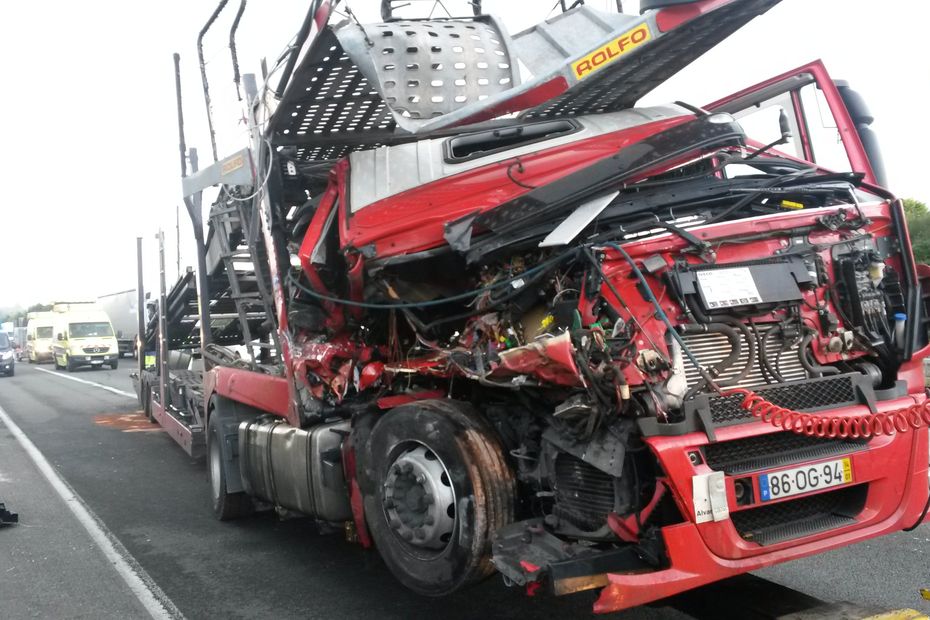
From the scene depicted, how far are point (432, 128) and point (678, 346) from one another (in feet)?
5.39

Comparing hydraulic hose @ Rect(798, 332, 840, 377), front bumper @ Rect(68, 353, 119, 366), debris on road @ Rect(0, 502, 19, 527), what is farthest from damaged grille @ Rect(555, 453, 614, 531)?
front bumper @ Rect(68, 353, 119, 366)

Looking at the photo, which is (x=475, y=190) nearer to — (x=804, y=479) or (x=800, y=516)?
(x=804, y=479)

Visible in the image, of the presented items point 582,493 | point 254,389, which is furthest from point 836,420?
point 254,389

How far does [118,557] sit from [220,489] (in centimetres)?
109

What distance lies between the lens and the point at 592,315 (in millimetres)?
3256

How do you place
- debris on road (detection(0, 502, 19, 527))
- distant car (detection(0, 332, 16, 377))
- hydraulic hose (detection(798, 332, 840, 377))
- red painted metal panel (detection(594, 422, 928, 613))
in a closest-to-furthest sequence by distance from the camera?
red painted metal panel (detection(594, 422, 928, 613)) → hydraulic hose (detection(798, 332, 840, 377)) → debris on road (detection(0, 502, 19, 527)) → distant car (detection(0, 332, 16, 377))

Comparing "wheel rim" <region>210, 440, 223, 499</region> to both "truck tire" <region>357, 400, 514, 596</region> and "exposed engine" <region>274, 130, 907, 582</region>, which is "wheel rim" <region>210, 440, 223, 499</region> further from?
"exposed engine" <region>274, 130, 907, 582</region>

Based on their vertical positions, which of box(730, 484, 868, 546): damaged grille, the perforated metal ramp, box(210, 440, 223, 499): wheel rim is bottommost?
box(210, 440, 223, 499): wheel rim

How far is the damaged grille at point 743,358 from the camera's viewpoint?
336cm

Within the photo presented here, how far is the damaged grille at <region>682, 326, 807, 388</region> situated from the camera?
3.36 m

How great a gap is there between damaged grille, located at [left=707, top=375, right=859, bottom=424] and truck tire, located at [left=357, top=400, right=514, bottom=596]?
102 cm

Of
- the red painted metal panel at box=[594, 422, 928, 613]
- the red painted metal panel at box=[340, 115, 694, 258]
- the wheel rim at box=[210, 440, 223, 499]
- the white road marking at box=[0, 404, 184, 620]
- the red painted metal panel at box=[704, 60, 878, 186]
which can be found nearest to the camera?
the red painted metal panel at box=[594, 422, 928, 613]

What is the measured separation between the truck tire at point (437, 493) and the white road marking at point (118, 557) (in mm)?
1456

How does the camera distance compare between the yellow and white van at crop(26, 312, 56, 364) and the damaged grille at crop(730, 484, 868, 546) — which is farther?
the yellow and white van at crop(26, 312, 56, 364)
